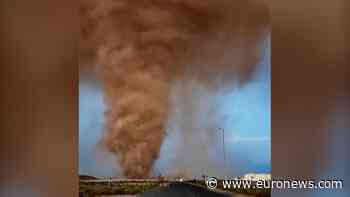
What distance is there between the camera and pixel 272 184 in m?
2.51

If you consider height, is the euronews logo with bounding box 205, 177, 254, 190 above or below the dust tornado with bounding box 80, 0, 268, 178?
below

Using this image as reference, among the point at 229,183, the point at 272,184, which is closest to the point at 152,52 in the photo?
the point at 229,183

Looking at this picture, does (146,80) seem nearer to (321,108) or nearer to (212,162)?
(212,162)

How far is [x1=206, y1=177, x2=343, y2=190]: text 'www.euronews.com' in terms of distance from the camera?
2.49 m

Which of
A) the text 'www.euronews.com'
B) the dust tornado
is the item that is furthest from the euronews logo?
the dust tornado

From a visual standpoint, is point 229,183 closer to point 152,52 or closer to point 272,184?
point 272,184

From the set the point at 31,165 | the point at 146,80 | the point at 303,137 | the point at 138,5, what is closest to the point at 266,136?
the point at 303,137

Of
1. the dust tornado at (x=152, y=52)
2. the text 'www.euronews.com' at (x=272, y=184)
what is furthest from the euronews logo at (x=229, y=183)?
the dust tornado at (x=152, y=52)

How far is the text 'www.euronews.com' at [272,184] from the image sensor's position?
8.18 feet

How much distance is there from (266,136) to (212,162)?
1.16 ft

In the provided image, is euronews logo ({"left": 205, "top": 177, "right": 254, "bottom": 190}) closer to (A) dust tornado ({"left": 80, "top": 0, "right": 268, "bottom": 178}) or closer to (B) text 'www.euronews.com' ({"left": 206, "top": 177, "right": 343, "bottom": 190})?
(B) text 'www.euronews.com' ({"left": 206, "top": 177, "right": 343, "bottom": 190})

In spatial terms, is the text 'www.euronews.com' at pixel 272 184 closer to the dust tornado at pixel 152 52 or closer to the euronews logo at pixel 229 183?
the euronews logo at pixel 229 183

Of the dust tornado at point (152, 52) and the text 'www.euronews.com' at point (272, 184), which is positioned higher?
the dust tornado at point (152, 52)

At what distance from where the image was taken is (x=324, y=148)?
8.34 feet
